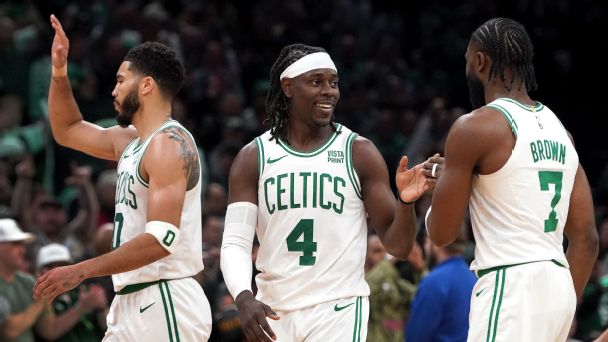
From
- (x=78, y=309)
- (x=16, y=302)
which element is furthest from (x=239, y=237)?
(x=16, y=302)

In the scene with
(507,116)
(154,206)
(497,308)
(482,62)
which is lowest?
(497,308)

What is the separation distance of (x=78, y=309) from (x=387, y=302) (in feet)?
8.34

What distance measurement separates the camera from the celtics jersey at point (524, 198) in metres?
5.23

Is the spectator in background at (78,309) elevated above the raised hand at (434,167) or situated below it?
below

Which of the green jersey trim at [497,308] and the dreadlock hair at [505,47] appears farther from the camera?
the dreadlock hair at [505,47]

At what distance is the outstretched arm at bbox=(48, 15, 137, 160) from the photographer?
670 centimetres

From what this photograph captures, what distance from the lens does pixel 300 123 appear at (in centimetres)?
617

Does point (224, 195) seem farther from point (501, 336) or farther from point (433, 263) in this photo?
point (501, 336)

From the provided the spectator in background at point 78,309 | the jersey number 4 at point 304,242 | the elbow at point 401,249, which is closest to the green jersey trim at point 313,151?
the jersey number 4 at point 304,242

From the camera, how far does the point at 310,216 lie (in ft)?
19.5

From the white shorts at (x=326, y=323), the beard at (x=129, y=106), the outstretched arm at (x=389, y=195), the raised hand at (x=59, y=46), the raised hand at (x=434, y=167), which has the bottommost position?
the white shorts at (x=326, y=323)

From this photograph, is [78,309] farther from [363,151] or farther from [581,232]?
[581,232]

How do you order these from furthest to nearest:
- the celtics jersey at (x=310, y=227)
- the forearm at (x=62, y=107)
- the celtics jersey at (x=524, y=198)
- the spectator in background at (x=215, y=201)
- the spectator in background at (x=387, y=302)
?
the spectator in background at (x=215, y=201) → the spectator in background at (x=387, y=302) → the forearm at (x=62, y=107) → the celtics jersey at (x=310, y=227) → the celtics jersey at (x=524, y=198)

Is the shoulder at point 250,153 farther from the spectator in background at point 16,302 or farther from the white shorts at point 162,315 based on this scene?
the spectator in background at point 16,302
